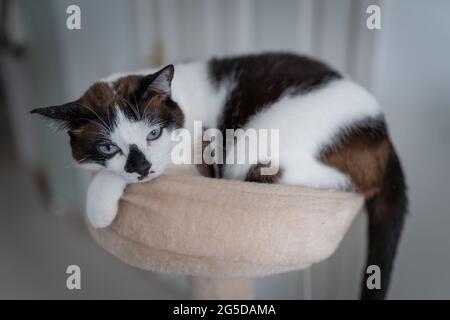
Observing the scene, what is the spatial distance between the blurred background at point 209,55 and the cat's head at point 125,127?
405mm

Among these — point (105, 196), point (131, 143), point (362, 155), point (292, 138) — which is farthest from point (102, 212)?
point (362, 155)

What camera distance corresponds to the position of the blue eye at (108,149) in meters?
0.73

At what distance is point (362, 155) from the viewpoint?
787 millimetres

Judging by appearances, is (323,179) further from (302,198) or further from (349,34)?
(349,34)

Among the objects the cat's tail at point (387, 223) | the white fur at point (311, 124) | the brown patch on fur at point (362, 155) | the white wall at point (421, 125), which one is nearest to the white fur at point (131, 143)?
the white fur at point (311, 124)

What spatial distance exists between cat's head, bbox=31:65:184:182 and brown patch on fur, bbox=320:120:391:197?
295 millimetres

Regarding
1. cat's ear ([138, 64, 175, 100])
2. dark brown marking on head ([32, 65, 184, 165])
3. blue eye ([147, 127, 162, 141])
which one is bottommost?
blue eye ([147, 127, 162, 141])

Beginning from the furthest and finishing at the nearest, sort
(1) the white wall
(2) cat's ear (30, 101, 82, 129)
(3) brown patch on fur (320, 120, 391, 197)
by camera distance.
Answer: (1) the white wall, (3) brown patch on fur (320, 120, 391, 197), (2) cat's ear (30, 101, 82, 129)

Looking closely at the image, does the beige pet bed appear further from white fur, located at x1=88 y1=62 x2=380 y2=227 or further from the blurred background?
the blurred background

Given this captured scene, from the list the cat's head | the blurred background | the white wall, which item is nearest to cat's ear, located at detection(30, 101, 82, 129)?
the cat's head

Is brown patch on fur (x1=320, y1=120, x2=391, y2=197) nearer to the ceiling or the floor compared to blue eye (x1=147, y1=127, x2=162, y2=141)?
nearer to the floor

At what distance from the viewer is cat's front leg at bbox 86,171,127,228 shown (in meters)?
0.75

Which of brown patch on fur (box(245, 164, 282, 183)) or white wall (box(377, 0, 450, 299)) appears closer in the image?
brown patch on fur (box(245, 164, 282, 183))
